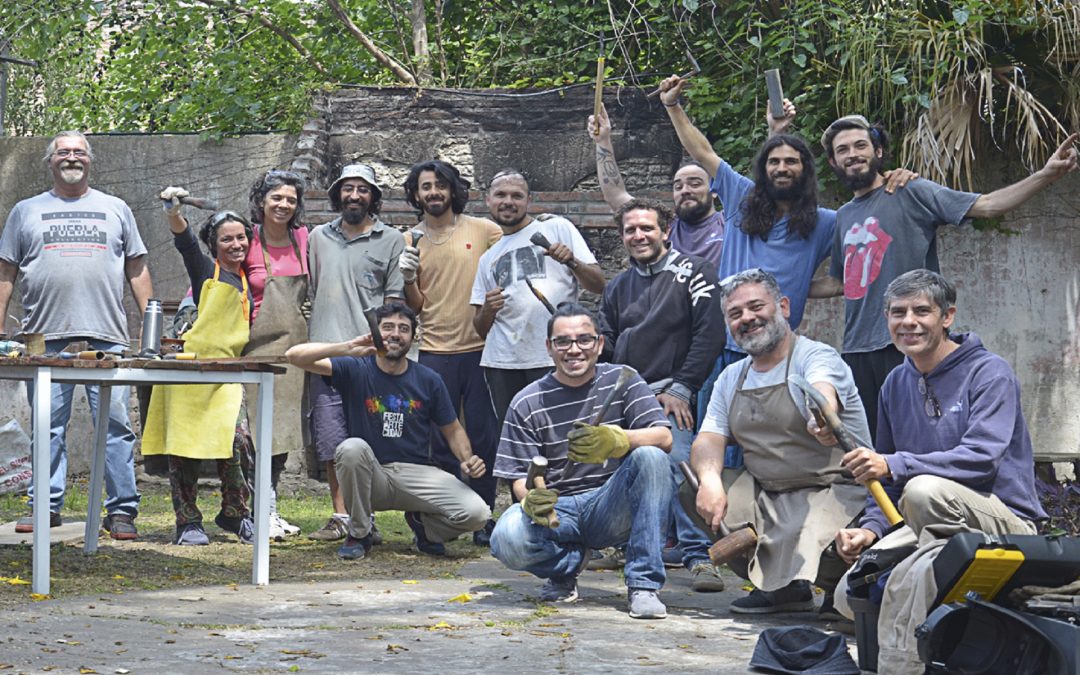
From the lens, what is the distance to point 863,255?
5688 millimetres

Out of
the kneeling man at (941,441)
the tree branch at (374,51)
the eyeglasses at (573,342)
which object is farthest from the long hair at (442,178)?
the tree branch at (374,51)

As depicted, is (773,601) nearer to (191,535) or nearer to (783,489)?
(783,489)

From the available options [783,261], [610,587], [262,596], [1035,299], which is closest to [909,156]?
[1035,299]

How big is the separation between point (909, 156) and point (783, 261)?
2.61 m

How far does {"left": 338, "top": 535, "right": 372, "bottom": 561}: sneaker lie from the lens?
6402mm

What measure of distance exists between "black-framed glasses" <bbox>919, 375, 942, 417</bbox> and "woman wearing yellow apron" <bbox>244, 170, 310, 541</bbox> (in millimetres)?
3200

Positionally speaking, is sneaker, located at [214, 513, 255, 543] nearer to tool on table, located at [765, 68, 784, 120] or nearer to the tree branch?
tool on table, located at [765, 68, 784, 120]

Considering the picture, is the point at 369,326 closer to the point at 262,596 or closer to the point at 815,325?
the point at 262,596

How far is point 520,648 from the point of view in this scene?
4.39m

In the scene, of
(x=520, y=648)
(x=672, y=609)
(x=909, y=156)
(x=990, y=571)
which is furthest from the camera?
(x=909, y=156)

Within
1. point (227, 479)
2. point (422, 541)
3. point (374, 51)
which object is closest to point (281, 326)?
point (227, 479)

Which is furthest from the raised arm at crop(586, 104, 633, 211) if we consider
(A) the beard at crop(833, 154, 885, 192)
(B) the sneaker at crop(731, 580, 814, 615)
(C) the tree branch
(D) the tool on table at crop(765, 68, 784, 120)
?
(C) the tree branch

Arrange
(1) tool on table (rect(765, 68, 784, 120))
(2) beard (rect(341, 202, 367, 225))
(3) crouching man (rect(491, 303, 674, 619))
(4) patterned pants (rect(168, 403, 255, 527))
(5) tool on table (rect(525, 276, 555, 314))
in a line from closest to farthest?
(3) crouching man (rect(491, 303, 674, 619)) < (1) tool on table (rect(765, 68, 784, 120)) < (5) tool on table (rect(525, 276, 555, 314)) < (4) patterned pants (rect(168, 403, 255, 527)) < (2) beard (rect(341, 202, 367, 225))

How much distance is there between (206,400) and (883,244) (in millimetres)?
3061
